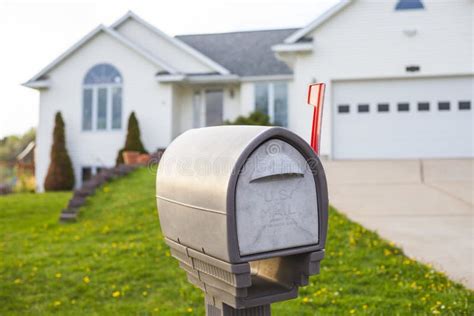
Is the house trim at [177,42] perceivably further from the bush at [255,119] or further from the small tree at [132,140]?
the small tree at [132,140]

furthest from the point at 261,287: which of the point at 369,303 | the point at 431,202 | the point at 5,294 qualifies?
the point at 431,202

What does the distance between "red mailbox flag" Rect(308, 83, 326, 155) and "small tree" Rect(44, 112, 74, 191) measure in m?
15.5

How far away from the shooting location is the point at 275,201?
1755 millimetres

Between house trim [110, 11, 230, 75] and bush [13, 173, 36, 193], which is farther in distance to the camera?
bush [13, 173, 36, 193]

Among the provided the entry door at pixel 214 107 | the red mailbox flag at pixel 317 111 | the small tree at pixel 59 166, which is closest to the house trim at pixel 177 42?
the entry door at pixel 214 107

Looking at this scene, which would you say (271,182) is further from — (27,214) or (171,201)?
(27,214)

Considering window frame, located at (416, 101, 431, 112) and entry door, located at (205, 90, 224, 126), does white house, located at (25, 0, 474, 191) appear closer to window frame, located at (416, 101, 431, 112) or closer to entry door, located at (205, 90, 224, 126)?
window frame, located at (416, 101, 431, 112)

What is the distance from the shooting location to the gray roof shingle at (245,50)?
1712 centimetres

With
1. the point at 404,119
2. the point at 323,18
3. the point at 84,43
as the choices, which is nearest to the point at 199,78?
the point at 84,43

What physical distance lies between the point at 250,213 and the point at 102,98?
16019 mm

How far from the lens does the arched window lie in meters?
16.7

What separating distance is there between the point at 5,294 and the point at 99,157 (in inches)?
480

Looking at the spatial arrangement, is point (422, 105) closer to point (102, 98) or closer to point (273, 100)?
point (273, 100)

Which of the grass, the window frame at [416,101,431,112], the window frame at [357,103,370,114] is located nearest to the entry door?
the window frame at [357,103,370,114]
